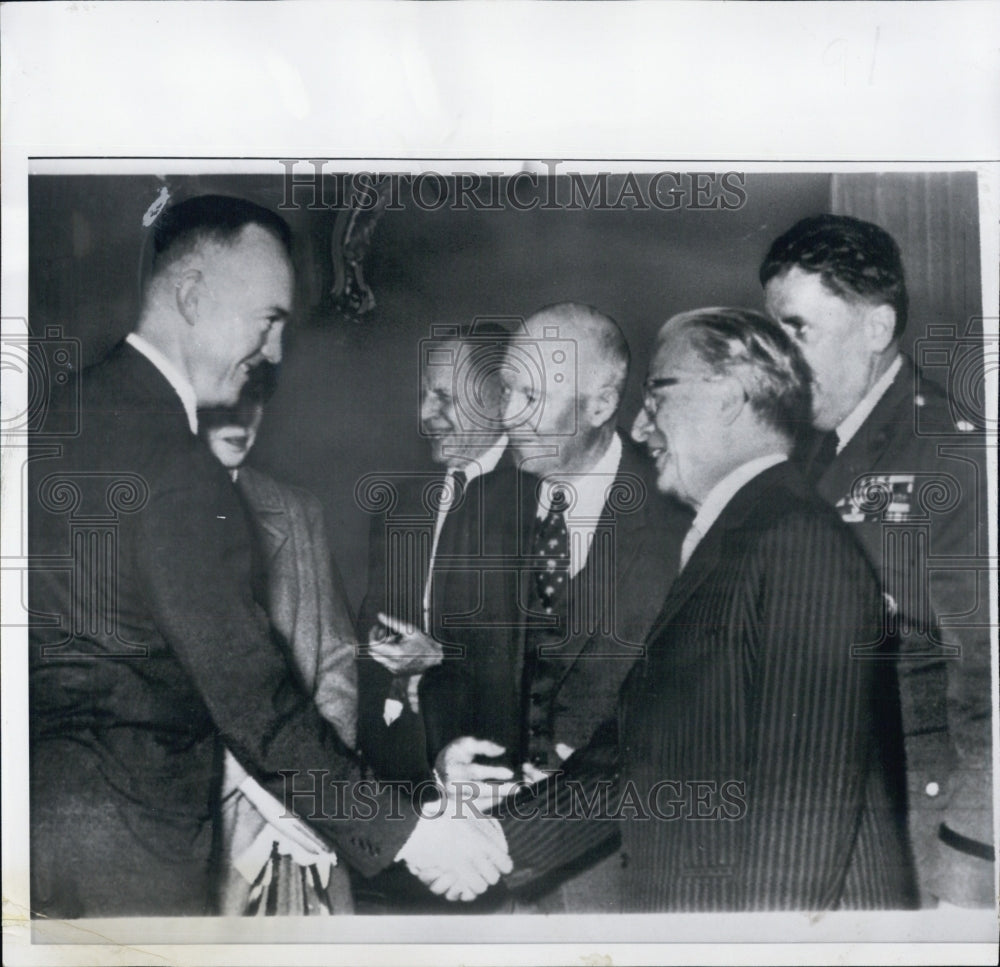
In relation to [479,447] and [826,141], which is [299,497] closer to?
[479,447]

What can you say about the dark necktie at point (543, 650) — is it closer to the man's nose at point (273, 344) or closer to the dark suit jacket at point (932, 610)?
the dark suit jacket at point (932, 610)

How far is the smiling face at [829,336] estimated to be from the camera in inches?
108

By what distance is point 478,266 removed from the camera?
8.89 ft

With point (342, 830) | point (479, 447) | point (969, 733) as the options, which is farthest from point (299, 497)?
point (969, 733)

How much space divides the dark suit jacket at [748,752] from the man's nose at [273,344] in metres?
1.31

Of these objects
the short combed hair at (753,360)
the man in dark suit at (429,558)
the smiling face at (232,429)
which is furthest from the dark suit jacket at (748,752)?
the smiling face at (232,429)

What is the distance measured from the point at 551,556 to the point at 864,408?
1.00 m

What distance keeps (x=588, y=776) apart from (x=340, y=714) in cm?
72

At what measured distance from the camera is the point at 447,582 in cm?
269

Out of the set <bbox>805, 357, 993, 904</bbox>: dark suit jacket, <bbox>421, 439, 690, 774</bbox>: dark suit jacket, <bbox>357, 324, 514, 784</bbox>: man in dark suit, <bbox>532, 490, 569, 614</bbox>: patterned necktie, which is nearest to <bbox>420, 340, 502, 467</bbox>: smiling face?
<bbox>357, 324, 514, 784</bbox>: man in dark suit

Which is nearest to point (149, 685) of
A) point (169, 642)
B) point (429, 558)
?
point (169, 642)

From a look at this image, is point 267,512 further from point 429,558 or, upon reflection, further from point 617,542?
point 617,542

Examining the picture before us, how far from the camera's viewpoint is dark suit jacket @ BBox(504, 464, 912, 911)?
2.69 meters

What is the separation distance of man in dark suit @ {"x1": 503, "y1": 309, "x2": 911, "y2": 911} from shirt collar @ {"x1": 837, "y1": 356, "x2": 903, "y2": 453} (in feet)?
0.41
